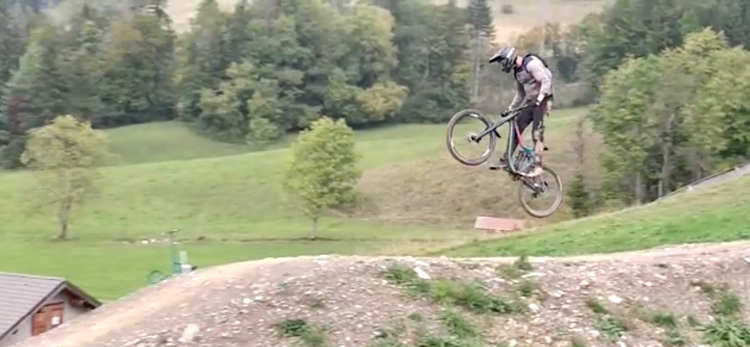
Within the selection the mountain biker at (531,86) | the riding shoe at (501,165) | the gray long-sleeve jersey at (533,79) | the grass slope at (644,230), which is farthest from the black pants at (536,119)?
the grass slope at (644,230)

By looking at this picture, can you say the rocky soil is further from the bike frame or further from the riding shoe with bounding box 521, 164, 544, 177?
the bike frame

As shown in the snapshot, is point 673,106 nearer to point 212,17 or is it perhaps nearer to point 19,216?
point 19,216

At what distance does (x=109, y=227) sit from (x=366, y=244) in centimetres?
1908

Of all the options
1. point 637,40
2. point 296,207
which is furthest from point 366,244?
point 637,40

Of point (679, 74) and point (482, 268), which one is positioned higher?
point (679, 74)

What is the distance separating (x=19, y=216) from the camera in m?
68.9

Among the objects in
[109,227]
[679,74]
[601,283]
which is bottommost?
[109,227]

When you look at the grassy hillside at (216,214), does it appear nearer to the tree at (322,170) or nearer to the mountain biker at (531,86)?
the tree at (322,170)

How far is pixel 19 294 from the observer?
103 ft

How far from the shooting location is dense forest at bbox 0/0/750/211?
9969 cm

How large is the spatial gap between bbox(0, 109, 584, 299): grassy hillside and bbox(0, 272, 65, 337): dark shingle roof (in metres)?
12.1

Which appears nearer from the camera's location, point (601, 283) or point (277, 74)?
point (601, 283)

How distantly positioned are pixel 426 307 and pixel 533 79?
384cm

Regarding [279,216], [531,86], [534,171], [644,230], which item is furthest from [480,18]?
[531,86]
